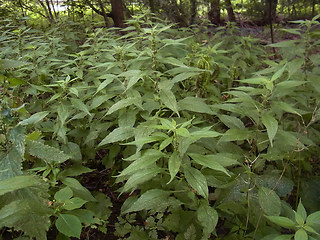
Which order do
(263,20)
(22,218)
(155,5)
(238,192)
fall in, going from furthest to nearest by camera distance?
1. (263,20)
2. (155,5)
3. (238,192)
4. (22,218)

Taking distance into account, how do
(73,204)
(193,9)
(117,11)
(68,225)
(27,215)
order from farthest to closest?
1. (193,9)
2. (117,11)
3. (73,204)
4. (68,225)
5. (27,215)

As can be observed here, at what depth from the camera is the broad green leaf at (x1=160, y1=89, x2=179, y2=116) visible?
6.62ft

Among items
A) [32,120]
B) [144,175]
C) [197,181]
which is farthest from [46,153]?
[197,181]

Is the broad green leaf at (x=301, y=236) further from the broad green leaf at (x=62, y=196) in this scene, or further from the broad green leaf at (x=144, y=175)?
the broad green leaf at (x=62, y=196)

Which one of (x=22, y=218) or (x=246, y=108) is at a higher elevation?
(x=246, y=108)

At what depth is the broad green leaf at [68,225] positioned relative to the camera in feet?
5.39

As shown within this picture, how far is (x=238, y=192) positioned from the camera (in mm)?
2029

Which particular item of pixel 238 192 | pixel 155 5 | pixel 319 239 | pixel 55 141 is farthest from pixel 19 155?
pixel 155 5

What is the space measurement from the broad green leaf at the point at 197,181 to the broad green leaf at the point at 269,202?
0.49 metres

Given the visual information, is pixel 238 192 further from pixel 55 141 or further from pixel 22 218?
pixel 55 141

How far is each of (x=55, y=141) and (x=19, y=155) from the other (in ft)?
3.07

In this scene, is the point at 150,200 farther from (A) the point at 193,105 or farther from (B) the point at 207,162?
(A) the point at 193,105

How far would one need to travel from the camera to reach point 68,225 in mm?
1679

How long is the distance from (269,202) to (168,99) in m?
1.00
